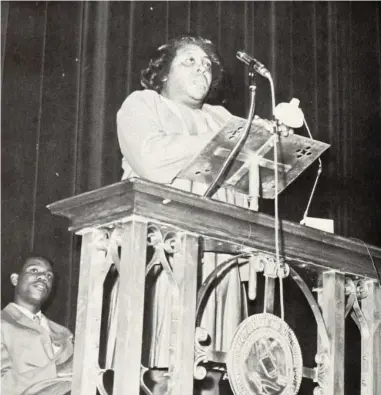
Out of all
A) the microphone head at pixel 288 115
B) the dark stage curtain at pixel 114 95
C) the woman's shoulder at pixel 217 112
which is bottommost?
the microphone head at pixel 288 115

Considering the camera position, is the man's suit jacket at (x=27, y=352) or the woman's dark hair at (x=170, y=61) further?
the man's suit jacket at (x=27, y=352)

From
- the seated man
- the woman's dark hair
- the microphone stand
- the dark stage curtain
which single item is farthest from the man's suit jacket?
the microphone stand

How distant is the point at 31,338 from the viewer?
411 cm

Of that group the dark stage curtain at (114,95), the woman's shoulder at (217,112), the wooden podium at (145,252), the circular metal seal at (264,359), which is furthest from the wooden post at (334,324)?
the dark stage curtain at (114,95)

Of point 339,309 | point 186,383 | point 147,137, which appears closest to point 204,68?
point 147,137

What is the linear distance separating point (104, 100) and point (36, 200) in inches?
26.5

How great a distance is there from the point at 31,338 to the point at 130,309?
2.06 metres

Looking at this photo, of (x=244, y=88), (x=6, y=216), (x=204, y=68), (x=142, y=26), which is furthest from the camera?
(x=244, y=88)

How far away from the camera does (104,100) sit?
187 inches

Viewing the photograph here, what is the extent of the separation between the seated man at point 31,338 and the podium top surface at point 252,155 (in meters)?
1.45

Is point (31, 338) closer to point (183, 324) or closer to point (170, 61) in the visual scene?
point (170, 61)

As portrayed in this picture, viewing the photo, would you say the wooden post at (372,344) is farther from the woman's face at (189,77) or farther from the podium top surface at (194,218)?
the woman's face at (189,77)

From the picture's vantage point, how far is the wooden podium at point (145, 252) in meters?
2.20

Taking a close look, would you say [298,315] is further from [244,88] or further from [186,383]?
[186,383]
